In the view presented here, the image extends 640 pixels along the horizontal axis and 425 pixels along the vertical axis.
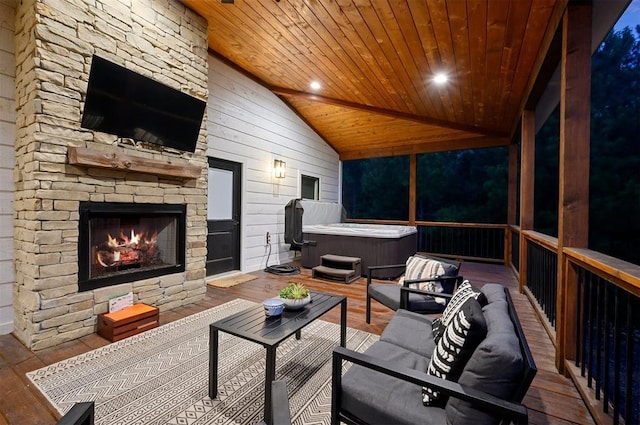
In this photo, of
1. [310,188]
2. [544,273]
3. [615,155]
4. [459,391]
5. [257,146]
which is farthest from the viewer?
[310,188]

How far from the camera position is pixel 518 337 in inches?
46.4

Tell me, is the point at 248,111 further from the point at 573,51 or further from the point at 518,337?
the point at 518,337

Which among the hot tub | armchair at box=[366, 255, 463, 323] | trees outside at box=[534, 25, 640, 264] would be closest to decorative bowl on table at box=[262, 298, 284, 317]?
armchair at box=[366, 255, 463, 323]

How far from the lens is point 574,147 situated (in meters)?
2.11

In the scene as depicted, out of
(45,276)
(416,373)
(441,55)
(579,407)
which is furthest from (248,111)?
(579,407)

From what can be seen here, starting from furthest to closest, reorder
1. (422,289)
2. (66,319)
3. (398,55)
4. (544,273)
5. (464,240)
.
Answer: (464,240) → (398,55) → (544,273) → (422,289) → (66,319)

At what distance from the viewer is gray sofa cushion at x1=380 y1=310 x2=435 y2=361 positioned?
1.71 m

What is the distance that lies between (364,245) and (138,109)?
144 inches

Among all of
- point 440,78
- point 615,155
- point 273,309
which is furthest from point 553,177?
point 273,309

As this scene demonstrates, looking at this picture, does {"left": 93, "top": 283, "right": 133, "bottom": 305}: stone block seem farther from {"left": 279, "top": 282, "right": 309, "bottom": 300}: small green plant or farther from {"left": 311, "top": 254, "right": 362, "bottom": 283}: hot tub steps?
{"left": 311, "top": 254, "right": 362, "bottom": 283}: hot tub steps

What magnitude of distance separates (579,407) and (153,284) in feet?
11.9

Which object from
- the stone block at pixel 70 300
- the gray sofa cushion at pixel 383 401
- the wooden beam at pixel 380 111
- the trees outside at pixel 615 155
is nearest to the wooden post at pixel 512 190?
the wooden beam at pixel 380 111

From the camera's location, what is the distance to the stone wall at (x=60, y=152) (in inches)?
92.3

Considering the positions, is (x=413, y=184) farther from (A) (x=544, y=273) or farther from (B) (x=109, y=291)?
(B) (x=109, y=291)
